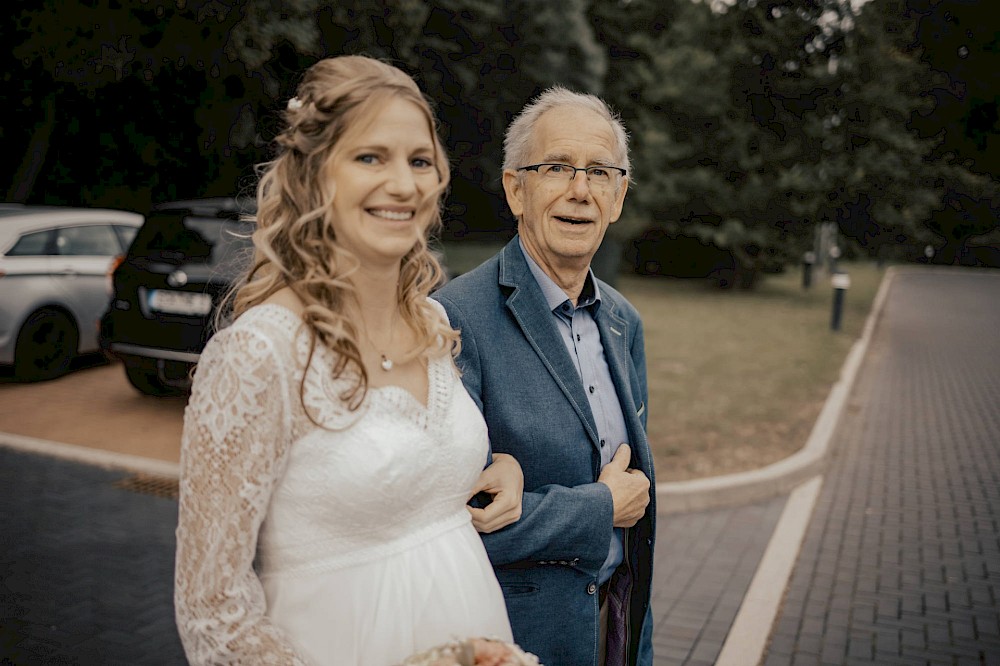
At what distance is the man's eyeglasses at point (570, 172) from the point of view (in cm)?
236

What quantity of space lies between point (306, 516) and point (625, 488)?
100 cm

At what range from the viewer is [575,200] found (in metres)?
2.35

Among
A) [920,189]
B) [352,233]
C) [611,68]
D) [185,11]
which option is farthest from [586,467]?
[611,68]

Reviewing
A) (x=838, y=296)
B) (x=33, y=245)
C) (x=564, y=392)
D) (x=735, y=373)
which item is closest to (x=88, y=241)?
(x=33, y=245)

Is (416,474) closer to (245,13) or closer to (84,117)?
(245,13)

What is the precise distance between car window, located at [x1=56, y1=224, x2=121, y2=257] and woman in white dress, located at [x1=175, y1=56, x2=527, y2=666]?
8969 millimetres

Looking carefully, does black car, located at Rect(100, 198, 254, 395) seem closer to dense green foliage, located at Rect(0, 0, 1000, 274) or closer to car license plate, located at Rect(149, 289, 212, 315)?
car license plate, located at Rect(149, 289, 212, 315)

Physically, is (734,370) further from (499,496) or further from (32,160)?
(32,160)

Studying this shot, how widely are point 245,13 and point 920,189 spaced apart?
2066cm

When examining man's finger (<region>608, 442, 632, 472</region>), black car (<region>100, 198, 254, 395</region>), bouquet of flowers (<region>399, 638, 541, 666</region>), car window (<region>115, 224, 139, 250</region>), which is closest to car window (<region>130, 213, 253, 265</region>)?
black car (<region>100, 198, 254, 395</region>)

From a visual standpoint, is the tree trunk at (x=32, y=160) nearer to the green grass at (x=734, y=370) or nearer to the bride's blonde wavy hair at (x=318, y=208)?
the green grass at (x=734, y=370)

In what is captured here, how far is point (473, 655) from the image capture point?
1.49 meters

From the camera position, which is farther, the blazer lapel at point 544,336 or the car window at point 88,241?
the car window at point 88,241

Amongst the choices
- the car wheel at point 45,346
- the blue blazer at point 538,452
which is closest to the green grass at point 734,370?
the blue blazer at point 538,452
